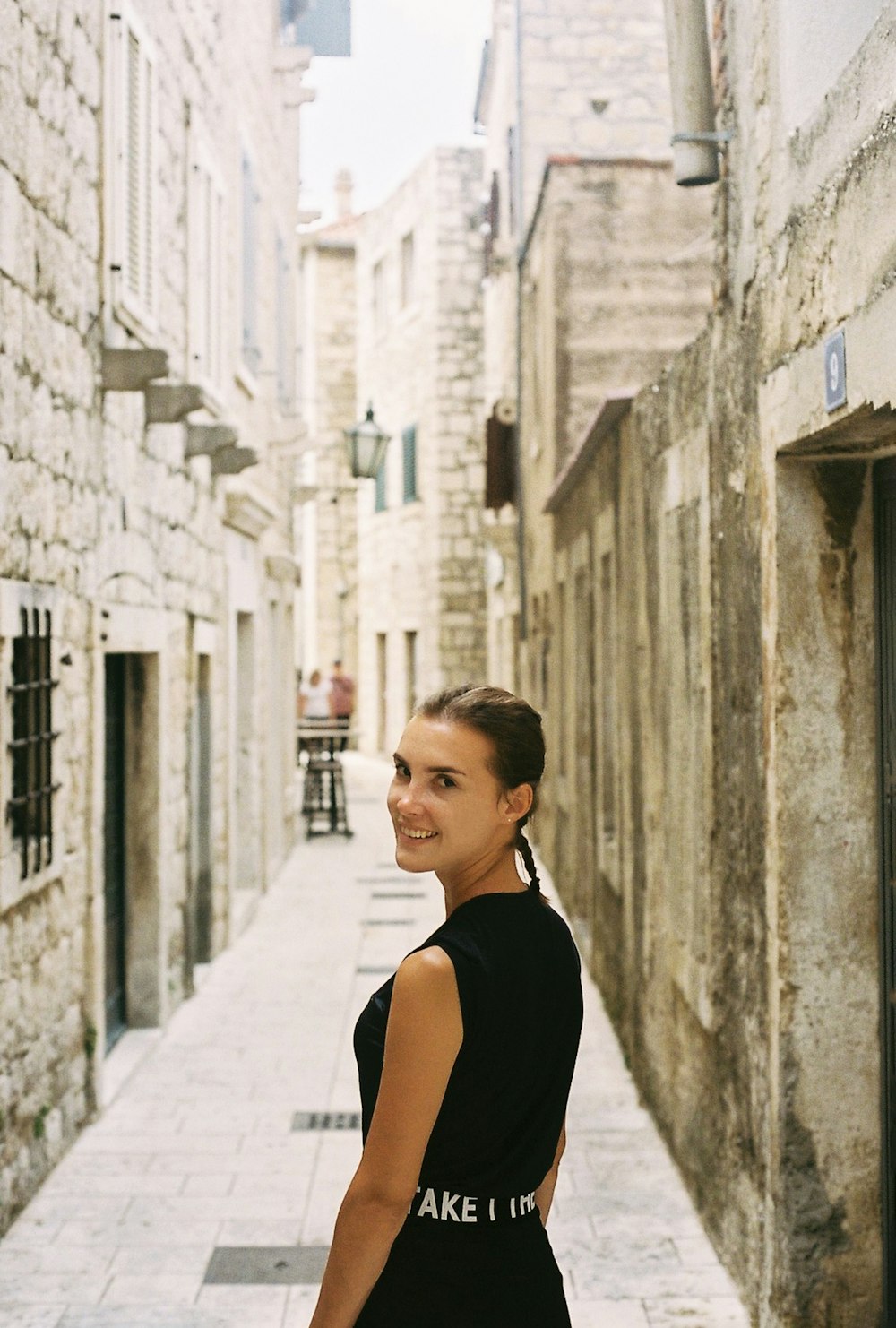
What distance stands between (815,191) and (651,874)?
3353 mm

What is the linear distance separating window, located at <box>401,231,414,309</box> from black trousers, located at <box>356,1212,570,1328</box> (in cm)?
2448

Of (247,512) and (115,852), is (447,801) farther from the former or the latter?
(247,512)

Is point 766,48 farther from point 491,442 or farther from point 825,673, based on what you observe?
point 491,442

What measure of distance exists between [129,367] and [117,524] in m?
0.78

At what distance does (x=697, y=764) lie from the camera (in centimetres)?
512

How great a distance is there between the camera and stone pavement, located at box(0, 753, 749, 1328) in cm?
451

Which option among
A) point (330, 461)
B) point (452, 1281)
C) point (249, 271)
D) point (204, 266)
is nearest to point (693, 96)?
point (452, 1281)

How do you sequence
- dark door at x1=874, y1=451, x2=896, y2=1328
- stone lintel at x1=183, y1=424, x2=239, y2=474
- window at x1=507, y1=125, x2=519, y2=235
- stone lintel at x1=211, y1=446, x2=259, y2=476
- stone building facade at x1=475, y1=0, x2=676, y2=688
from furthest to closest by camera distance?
1. window at x1=507, y1=125, x2=519, y2=235
2. stone building facade at x1=475, y1=0, x2=676, y2=688
3. stone lintel at x1=211, y1=446, x2=259, y2=476
4. stone lintel at x1=183, y1=424, x2=239, y2=474
5. dark door at x1=874, y1=451, x2=896, y2=1328

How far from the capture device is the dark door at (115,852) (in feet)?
24.3

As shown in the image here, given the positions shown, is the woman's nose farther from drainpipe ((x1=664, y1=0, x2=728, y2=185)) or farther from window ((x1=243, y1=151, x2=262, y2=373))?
window ((x1=243, y1=151, x2=262, y2=373))

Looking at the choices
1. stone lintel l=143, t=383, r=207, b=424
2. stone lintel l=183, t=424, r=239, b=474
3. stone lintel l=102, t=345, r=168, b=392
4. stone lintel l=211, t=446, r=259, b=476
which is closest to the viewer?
stone lintel l=102, t=345, r=168, b=392

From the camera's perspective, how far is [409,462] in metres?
24.9

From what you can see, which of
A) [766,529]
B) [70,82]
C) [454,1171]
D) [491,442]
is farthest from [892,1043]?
[491,442]

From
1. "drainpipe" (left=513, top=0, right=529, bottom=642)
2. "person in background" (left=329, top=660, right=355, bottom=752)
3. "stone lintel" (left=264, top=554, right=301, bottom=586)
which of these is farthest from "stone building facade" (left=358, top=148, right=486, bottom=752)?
"stone lintel" (left=264, top=554, right=301, bottom=586)
